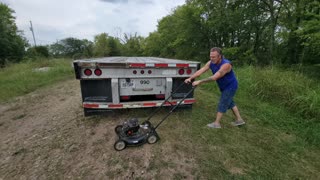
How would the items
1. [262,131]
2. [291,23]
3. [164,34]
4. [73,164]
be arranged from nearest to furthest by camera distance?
[73,164]
[262,131]
[291,23]
[164,34]

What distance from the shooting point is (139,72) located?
3180mm

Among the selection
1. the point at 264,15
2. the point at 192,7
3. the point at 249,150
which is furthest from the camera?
the point at 192,7

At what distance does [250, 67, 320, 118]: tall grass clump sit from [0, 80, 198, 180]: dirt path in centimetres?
319

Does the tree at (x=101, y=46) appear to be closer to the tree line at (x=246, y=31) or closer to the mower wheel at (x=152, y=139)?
the tree line at (x=246, y=31)

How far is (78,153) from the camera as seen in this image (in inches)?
98.2

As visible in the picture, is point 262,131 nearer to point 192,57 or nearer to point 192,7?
point 192,7

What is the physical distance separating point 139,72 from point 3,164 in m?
2.37

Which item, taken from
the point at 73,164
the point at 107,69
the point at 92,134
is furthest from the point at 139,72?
the point at 73,164

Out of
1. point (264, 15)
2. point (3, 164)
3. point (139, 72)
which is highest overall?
point (264, 15)

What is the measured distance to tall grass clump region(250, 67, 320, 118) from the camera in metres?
3.76

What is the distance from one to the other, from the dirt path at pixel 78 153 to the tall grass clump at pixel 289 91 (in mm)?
3190

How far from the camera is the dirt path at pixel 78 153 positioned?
2105 mm

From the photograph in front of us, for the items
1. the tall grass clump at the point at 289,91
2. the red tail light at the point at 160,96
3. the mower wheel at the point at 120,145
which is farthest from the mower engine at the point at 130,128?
the tall grass clump at the point at 289,91

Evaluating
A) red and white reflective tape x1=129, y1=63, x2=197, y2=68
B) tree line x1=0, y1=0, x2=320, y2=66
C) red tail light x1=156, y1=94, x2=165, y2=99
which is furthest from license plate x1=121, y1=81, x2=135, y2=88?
tree line x1=0, y1=0, x2=320, y2=66
